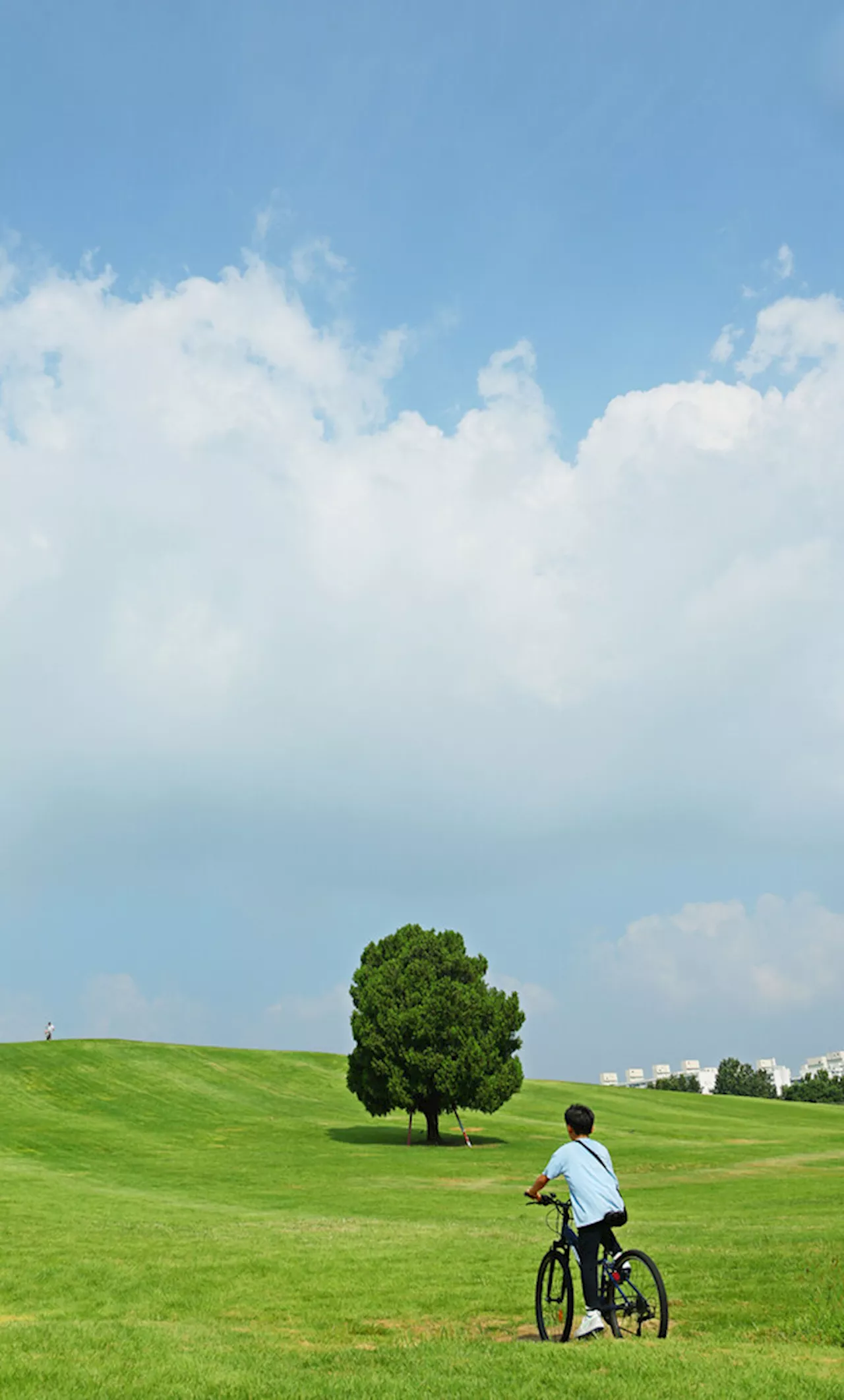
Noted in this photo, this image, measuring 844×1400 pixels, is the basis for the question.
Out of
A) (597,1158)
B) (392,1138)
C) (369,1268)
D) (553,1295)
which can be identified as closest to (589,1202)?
(597,1158)

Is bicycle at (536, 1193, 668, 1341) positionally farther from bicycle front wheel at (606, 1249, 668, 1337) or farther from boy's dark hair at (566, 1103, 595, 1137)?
boy's dark hair at (566, 1103, 595, 1137)

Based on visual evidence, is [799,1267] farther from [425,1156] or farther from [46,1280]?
[425,1156]

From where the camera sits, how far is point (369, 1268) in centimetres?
2275

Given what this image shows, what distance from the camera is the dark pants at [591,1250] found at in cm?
1334

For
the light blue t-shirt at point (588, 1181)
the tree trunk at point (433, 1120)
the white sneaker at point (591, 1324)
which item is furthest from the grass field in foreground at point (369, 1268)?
the tree trunk at point (433, 1120)

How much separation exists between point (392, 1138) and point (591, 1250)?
70307mm

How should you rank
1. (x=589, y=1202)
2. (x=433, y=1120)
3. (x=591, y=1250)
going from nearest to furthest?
(x=591, y=1250)
(x=589, y=1202)
(x=433, y=1120)

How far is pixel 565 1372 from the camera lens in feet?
36.4

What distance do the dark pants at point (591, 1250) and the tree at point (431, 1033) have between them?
59722 mm

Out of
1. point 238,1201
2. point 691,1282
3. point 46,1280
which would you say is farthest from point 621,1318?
point 238,1201

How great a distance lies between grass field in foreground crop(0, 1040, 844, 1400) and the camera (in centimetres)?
1155

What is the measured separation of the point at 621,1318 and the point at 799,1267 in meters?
7.10

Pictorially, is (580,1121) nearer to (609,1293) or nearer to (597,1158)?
(597,1158)

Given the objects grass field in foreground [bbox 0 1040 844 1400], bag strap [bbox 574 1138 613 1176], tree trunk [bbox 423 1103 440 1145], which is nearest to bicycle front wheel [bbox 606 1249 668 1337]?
grass field in foreground [bbox 0 1040 844 1400]
